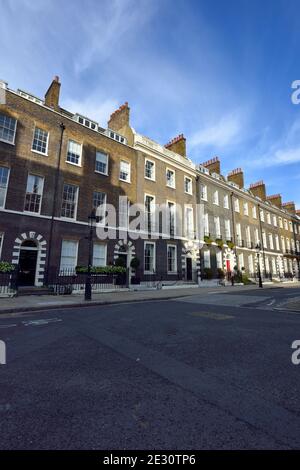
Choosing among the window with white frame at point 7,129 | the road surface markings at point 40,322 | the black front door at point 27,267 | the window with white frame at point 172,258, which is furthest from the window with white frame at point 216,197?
the road surface markings at point 40,322

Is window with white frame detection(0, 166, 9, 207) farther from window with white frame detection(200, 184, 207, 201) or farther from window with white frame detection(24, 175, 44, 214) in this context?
window with white frame detection(200, 184, 207, 201)

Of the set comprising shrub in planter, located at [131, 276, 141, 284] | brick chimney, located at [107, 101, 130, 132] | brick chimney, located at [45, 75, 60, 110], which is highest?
brick chimney, located at [107, 101, 130, 132]

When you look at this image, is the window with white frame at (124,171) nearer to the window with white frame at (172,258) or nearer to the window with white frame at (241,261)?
the window with white frame at (172,258)

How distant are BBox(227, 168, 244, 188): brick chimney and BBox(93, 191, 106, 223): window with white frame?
24211 millimetres

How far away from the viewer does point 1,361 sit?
4.21 metres

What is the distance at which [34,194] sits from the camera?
55.1 feet

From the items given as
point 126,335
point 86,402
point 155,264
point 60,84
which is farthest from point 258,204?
point 86,402

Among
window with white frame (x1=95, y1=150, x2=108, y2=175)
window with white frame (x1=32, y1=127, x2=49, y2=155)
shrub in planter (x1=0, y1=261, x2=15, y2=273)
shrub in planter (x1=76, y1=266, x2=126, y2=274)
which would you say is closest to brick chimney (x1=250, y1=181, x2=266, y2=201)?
window with white frame (x1=95, y1=150, x2=108, y2=175)

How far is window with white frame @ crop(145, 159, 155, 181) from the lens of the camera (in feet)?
78.2

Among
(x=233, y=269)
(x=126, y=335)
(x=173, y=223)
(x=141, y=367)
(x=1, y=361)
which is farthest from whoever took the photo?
(x=233, y=269)

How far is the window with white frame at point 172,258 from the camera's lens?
2394 cm

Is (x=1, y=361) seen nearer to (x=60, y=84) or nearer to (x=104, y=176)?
(x=104, y=176)

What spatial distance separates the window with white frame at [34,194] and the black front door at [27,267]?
9.20 feet

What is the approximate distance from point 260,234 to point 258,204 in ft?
15.8
